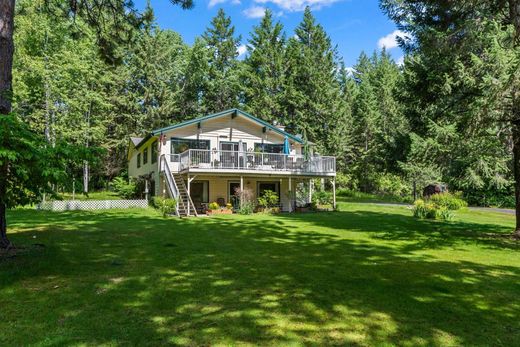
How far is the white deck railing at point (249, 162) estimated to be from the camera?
20016mm

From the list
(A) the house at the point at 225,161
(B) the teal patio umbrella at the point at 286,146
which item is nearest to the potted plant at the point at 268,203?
(A) the house at the point at 225,161

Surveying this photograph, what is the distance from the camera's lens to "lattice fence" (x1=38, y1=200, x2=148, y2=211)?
63.6 feet

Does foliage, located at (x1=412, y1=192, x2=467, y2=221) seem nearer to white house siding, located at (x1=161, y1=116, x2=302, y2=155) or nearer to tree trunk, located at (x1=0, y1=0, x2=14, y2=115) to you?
white house siding, located at (x1=161, y1=116, x2=302, y2=155)

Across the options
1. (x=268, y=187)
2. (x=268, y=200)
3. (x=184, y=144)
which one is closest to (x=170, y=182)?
(x=184, y=144)

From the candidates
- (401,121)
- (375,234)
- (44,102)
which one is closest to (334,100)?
(401,121)

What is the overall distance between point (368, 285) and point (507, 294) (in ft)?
6.24

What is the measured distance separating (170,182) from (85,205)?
483 cm

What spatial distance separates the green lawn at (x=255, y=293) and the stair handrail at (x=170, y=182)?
868 centimetres

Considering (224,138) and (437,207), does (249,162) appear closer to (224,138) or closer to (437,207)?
(224,138)

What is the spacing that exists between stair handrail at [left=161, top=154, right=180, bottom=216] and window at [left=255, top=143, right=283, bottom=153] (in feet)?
19.0

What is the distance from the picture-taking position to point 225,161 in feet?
66.9

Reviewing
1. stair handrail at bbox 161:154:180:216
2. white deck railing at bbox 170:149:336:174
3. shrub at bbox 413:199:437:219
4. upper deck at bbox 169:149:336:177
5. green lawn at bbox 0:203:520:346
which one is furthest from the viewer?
white deck railing at bbox 170:149:336:174

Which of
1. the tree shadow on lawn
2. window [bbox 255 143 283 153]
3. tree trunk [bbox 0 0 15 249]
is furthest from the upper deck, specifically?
tree trunk [bbox 0 0 15 249]

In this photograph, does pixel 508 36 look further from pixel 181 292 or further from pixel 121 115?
pixel 121 115
